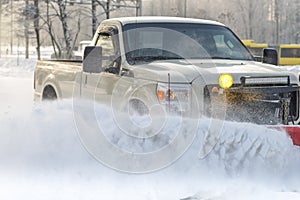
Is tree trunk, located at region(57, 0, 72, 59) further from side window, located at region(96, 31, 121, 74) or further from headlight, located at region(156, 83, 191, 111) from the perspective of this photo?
headlight, located at region(156, 83, 191, 111)

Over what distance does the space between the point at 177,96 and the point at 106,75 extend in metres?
1.34

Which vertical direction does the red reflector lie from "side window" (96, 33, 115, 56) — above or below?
below

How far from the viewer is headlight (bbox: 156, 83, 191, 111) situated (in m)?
4.82

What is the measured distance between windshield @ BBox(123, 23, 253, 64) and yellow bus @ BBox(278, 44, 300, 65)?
3368 cm

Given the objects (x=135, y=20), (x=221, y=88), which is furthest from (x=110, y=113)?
(x=135, y=20)

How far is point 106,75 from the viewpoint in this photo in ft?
19.3

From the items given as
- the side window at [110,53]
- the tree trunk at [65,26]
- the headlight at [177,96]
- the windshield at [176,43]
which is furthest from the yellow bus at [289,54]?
the headlight at [177,96]

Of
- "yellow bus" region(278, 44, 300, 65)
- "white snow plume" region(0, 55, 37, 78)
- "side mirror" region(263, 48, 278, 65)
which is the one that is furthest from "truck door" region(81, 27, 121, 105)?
"yellow bus" region(278, 44, 300, 65)

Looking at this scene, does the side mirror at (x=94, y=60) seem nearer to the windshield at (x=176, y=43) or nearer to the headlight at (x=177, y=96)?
→ the windshield at (x=176, y=43)

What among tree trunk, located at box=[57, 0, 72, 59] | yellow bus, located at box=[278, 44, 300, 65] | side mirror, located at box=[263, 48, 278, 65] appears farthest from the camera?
yellow bus, located at box=[278, 44, 300, 65]

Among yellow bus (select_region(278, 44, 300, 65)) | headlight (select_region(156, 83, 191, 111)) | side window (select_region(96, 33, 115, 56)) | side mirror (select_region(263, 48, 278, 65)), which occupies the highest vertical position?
yellow bus (select_region(278, 44, 300, 65))

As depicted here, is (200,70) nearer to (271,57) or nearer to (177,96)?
(177,96)

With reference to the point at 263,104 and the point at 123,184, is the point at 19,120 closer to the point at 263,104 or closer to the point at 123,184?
the point at 123,184

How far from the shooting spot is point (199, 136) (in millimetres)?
4137
